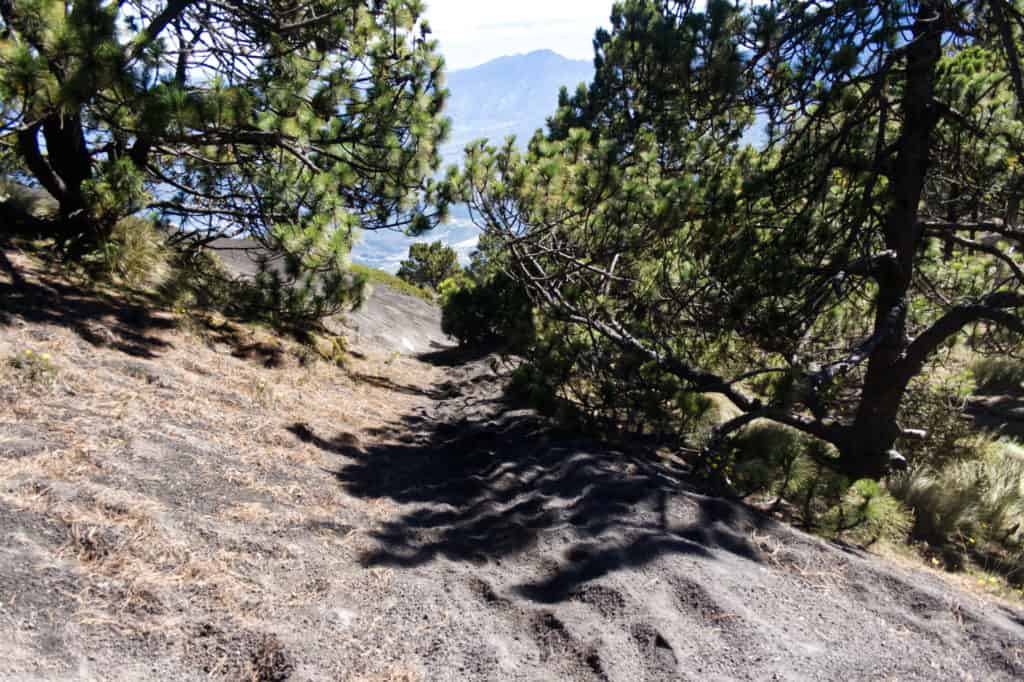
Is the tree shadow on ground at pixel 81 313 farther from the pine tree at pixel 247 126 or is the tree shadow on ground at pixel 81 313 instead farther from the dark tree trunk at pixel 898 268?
the dark tree trunk at pixel 898 268

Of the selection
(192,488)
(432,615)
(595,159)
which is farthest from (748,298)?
(192,488)

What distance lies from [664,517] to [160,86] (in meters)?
5.06

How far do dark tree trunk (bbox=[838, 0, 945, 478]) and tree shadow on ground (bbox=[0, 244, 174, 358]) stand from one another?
639 cm

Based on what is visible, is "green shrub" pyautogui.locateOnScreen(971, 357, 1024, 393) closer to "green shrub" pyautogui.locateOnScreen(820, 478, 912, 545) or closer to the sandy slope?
"green shrub" pyautogui.locateOnScreen(820, 478, 912, 545)

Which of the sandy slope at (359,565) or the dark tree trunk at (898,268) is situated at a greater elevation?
the dark tree trunk at (898,268)

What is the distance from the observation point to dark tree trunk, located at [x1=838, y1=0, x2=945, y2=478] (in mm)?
4777

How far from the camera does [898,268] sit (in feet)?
17.0

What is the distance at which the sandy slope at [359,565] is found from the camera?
2.44m

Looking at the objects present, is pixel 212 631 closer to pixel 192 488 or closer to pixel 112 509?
pixel 112 509

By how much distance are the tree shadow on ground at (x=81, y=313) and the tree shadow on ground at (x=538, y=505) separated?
1.78 meters

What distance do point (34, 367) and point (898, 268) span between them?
262 inches

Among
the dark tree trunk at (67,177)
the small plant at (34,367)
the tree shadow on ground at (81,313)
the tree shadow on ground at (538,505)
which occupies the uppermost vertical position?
the dark tree trunk at (67,177)

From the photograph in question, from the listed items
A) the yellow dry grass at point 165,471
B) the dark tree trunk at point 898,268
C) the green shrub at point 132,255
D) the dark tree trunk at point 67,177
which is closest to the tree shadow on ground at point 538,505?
the yellow dry grass at point 165,471

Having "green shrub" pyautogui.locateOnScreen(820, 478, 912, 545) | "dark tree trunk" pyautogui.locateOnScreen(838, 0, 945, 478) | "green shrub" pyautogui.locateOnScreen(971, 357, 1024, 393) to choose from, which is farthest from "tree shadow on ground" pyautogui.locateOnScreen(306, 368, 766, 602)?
"green shrub" pyautogui.locateOnScreen(971, 357, 1024, 393)
